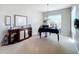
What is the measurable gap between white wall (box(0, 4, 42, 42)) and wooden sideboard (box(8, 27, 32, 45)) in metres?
0.12

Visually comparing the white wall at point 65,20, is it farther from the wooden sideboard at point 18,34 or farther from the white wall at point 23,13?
the wooden sideboard at point 18,34

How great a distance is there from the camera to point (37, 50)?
2.02 metres

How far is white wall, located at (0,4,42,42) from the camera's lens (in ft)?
6.36

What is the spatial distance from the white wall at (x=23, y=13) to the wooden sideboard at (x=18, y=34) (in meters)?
0.12

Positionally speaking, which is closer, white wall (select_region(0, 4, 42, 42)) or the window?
white wall (select_region(0, 4, 42, 42))

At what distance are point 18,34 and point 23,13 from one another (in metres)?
0.43

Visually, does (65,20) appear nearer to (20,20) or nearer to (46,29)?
(46,29)

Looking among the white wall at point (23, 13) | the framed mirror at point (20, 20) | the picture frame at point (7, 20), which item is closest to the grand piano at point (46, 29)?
the white wall at point (23, 13)

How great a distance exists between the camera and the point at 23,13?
2.03 metres

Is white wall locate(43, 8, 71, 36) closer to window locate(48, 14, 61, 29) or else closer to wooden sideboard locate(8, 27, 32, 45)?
window locate(48, 14, 61, 29)

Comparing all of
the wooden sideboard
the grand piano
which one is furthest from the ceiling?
the wooden sideboard
